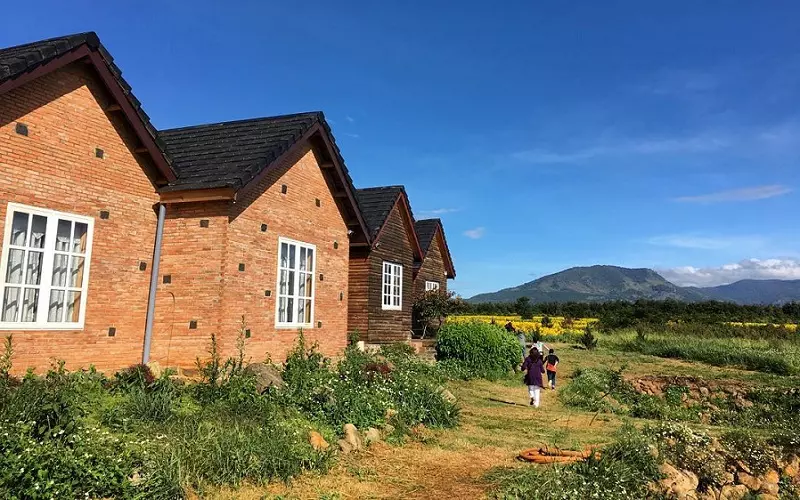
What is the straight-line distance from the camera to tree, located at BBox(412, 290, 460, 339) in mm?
24859

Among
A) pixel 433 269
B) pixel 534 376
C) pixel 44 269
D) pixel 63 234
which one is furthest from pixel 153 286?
pixel 433 269

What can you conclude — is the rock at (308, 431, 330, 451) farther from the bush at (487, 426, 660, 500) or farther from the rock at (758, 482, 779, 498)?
the rock at (758, 482, 779, 498)

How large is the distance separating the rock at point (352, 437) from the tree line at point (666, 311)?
45.9 m

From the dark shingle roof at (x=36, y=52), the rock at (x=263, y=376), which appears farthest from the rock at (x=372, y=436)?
the dark shingle roof at (x=36, y=52)

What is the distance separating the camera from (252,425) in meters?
8.31

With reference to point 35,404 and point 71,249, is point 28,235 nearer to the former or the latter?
point 71,249

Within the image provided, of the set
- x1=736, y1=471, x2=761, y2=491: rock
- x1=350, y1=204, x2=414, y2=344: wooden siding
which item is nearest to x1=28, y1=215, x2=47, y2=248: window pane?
x1=350, y1=204, x2=414, y2=344: wooden siding

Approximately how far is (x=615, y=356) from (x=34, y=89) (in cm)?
2635

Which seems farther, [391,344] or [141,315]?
[391,344]

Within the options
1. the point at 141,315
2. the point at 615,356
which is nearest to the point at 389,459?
the point at 141,315

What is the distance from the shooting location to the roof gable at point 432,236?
2795 cm

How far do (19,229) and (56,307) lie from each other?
1488 millimetres

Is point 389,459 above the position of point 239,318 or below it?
below

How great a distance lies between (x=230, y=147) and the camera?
1300 centimetres
